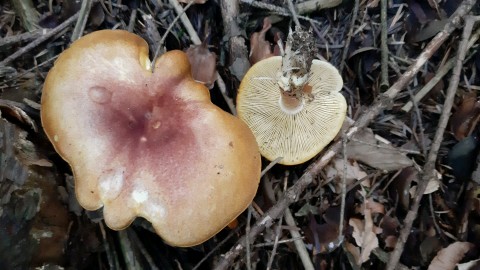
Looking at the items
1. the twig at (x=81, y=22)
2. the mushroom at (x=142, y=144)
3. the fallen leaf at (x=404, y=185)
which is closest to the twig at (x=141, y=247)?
the mushroom at (x=142, y=144)

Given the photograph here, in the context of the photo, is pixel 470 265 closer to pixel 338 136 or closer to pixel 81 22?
pixel 338 136

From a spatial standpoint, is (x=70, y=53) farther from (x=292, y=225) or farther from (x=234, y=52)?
(x=292, y=225)

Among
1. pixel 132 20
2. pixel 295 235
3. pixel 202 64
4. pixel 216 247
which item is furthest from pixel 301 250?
pixel 132 20

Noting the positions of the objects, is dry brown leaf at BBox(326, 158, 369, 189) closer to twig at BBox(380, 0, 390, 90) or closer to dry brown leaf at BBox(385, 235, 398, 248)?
dry brown leaf at BBox(385, 235, 398, 248)

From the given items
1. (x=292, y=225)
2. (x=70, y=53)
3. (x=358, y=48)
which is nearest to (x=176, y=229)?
(x=292, y=225)

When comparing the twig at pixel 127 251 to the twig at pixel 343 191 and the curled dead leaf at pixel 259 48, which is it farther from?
the curled dead leaf at pixel 259 48

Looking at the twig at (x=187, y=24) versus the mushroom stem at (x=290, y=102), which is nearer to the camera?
the mushroom stem at (x=290, y=102)

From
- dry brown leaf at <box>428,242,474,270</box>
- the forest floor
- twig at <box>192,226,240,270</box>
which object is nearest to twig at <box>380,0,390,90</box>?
the forest floor
